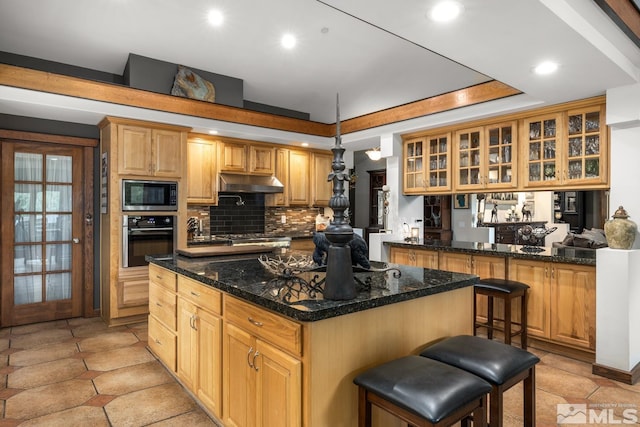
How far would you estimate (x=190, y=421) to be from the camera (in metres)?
2.38

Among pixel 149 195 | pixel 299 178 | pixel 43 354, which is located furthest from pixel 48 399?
pixel 299 178

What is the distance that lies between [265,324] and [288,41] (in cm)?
333

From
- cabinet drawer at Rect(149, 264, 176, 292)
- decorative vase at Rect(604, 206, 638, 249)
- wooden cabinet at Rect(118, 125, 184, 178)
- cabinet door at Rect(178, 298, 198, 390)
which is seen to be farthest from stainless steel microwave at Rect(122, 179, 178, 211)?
decorative vase at Rect(604, 206, 638, 249)

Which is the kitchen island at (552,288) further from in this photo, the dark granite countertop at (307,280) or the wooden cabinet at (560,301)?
the dark granite countertop at (307,280)

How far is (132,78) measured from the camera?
180 inches

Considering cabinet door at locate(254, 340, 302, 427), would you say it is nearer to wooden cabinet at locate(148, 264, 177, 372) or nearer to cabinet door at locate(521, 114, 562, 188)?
wooden cabinet at locate(148, 264, 177, 372)

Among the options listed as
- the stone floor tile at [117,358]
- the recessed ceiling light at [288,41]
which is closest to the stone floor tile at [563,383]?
the stone floor tile at [117,358]

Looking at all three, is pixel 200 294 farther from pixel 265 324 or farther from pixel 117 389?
pixel 117 389

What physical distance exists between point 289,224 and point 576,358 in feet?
14.3

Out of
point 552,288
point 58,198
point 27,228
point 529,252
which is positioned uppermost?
point 58,198

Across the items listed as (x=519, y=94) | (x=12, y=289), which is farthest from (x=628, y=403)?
(x=12, y=289)

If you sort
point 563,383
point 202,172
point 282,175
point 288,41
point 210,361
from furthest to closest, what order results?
point 282,175 < point 202,172 < point 288,41 < point 563,383 < point 210,361

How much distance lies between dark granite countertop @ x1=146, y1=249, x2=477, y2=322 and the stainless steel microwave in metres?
1.80

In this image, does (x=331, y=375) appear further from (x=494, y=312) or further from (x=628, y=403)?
(x=494, y=312)
